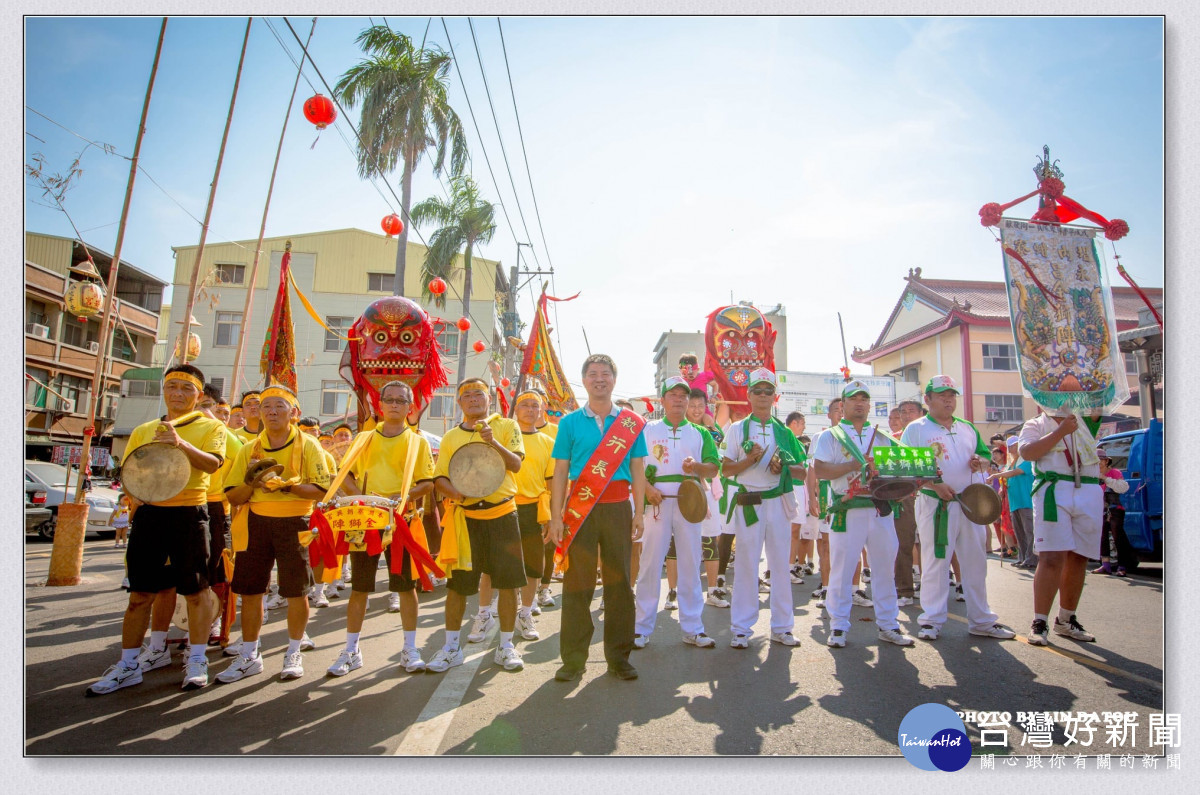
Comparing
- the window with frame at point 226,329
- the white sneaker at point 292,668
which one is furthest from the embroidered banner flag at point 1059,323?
the window with frame at point 226,329

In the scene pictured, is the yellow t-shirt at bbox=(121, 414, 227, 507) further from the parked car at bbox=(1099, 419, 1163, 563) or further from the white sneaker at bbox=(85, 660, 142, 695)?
the parked car at bbox=(1099, 419, 1163, 563)

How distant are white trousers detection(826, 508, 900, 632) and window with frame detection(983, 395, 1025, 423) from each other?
57.9ft

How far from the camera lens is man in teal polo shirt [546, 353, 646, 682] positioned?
3863mm

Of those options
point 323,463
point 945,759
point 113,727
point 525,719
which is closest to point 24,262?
point 323,463

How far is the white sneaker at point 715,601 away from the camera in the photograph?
20.3 feet

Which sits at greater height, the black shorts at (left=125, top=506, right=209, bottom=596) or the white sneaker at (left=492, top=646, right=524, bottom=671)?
the black shorts at (left=125, top=506, right=209, bottom=596)

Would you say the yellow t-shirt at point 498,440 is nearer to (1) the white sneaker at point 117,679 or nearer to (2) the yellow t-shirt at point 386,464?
(2) the yellow t-shirt at point 386,464

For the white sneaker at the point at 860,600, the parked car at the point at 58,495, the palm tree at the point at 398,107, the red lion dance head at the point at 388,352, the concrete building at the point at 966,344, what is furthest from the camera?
the concrete building at the point at 966,344

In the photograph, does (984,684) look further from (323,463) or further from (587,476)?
(323,463)

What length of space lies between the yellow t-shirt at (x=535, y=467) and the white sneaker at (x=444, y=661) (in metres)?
1.35

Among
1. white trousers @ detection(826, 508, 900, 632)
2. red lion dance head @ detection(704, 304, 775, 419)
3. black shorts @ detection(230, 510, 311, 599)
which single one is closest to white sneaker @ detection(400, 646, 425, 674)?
black shorts @ detection(230, 510, 311, 599)

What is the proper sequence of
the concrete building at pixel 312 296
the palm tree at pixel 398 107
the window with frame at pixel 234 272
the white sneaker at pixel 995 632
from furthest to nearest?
the concrete building at pixel 312 296 < the window with frame at pixel 234 272 < the palm tree at pixel 398 107 < the white sneaker at pixel 995 632

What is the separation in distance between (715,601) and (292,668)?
12.6ft

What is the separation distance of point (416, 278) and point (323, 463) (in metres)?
24.9
